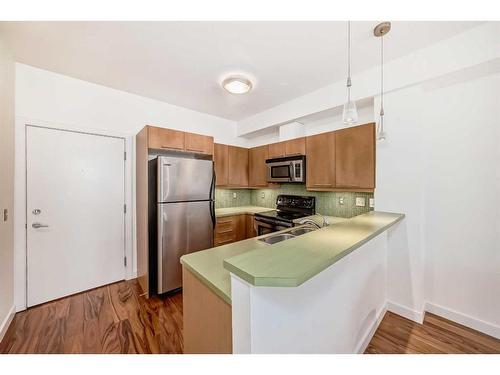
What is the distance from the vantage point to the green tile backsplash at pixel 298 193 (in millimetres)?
2604

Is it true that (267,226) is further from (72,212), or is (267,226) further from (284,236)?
(72,212)

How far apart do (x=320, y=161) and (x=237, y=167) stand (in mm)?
1477

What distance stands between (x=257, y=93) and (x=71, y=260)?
306 centimetres

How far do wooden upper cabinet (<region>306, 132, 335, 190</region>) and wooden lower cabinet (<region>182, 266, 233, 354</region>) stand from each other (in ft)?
6.49

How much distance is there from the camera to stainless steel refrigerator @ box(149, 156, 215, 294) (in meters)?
2.31

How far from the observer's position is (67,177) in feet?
7.47

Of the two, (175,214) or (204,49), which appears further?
(175,214)

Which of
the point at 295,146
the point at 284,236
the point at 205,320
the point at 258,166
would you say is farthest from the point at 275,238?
the point at 258,166

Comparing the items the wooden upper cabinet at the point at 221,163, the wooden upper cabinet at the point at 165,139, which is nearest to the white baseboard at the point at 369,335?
the wooden upper cabinet at the point at 221,163

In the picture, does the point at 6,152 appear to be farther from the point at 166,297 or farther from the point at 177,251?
the point at 166,297

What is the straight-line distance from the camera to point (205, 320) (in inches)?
41.1

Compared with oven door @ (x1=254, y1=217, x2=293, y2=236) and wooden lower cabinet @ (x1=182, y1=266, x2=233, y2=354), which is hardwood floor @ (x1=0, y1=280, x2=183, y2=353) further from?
oven door @ (x1=254, y1=217, x2=293, y2=236)

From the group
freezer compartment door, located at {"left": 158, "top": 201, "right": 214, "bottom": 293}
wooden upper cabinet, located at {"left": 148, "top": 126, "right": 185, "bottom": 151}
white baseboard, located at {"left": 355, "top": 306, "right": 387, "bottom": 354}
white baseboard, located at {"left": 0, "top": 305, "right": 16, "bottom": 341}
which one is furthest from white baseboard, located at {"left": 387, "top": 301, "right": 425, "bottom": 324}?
white baseboard, located at {"left": 0, "top": 305, "right": 16, "bottom": 341}

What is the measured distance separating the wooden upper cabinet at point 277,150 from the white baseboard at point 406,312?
220cm
